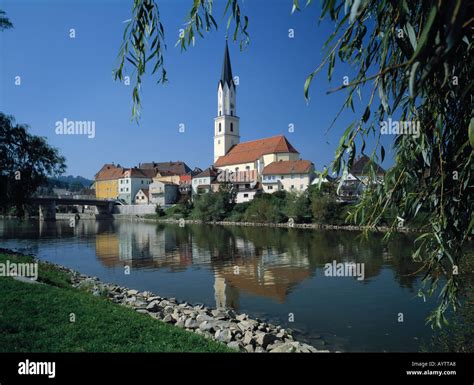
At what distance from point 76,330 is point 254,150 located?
7044 cm

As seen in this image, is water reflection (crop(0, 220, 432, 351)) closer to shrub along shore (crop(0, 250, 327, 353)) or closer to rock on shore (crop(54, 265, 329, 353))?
rock on shore (crop(54, 265, 329, 353))

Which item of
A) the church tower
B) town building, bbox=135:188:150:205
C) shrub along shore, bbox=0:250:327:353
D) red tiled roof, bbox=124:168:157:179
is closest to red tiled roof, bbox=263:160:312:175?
the church tower

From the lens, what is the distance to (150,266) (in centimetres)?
1812

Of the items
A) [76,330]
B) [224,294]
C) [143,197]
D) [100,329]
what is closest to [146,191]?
[143,197]

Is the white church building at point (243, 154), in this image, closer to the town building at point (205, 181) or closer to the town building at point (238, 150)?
the town building at point (238, 150)

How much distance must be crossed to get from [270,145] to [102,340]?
6857 centimetres

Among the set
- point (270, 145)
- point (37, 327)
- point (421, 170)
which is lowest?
point (37, 327)

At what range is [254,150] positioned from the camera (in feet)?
243

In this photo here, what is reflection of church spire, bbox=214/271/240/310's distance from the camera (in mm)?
11212

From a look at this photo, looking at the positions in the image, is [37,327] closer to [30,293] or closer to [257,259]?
[30,293]

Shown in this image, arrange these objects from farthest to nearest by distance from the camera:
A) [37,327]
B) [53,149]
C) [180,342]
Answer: [53,149] → [180,342] → [37,327]

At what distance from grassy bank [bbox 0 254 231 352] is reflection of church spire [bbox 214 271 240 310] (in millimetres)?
5079
